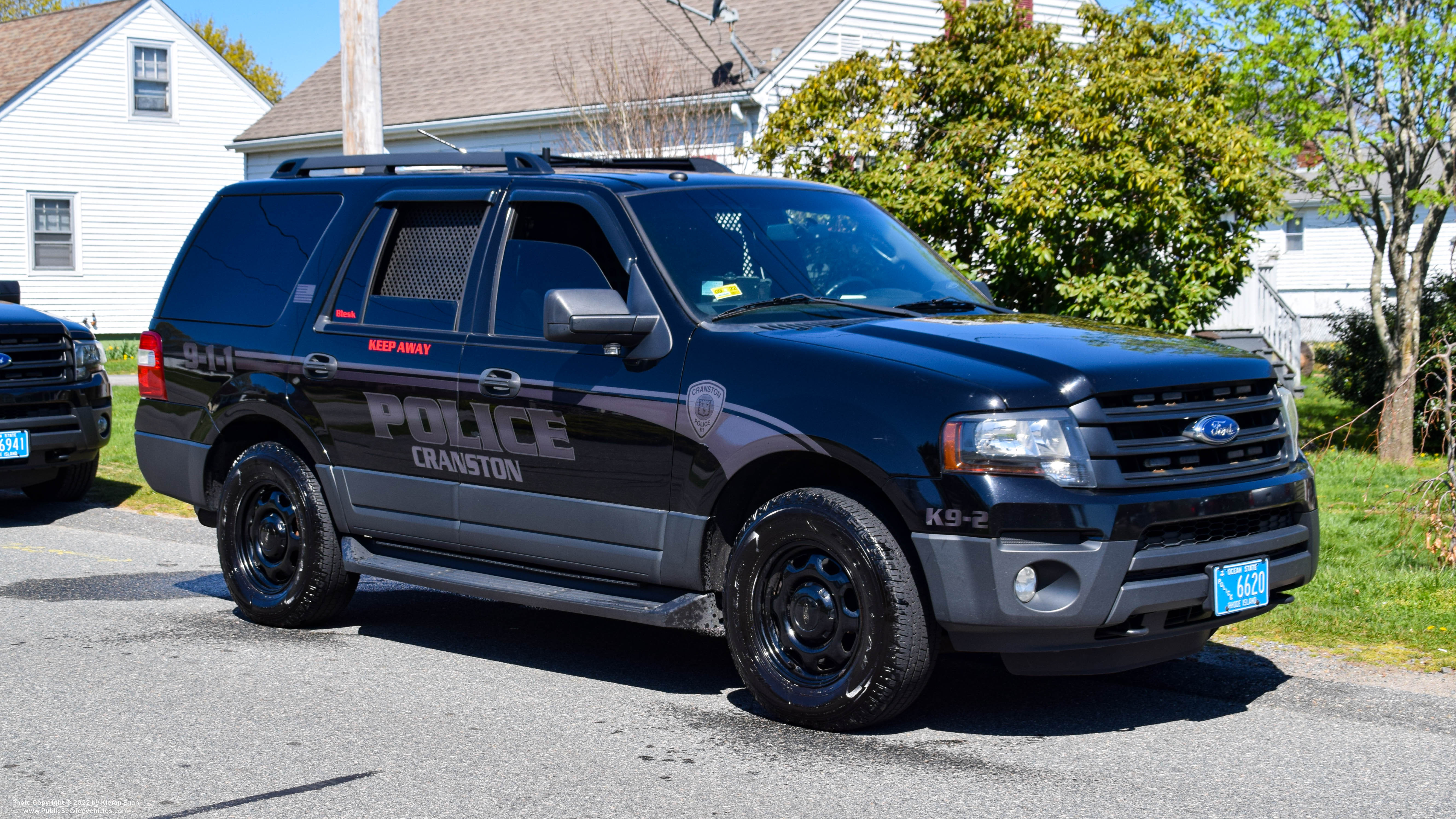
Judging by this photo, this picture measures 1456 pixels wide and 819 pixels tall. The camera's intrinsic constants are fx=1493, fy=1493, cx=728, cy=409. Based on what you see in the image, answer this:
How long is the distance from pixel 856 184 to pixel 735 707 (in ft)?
26.5

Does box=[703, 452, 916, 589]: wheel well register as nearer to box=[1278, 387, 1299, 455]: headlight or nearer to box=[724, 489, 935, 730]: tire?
box=[724, 489, 935, 730]: tire

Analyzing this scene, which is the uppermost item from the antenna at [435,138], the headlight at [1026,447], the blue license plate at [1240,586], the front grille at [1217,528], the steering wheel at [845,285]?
the antenna at [435,138]

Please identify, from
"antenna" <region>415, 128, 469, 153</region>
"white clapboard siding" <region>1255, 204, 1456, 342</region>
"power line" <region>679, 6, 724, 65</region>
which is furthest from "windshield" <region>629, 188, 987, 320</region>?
"white clapboard siding" <region>1255, 204, 1456, 342</region>

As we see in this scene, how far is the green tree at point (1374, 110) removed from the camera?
574 inches

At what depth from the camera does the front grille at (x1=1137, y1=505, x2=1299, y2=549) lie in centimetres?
497

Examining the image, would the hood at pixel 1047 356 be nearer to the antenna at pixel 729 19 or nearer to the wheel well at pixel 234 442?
the wheel well at pixel 234 442

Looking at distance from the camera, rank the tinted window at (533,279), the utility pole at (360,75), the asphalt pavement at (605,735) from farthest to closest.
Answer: the utility pole at (360,75)
the tinted window at (533,279)
the asphalt pavement at (605,735)

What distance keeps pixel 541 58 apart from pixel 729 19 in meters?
4.59

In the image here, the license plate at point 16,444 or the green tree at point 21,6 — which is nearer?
the license plate at point 16,444

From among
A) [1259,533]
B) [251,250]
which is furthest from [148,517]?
[1259,533]

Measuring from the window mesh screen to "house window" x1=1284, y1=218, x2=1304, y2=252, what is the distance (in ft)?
130

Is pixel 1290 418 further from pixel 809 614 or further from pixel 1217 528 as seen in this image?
pixel 809 614

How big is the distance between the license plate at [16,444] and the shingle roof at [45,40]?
82.5 feet

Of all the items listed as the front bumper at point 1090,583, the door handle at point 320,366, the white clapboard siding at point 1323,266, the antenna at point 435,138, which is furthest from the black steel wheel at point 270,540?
the white clapboard siding at point 1323,266
